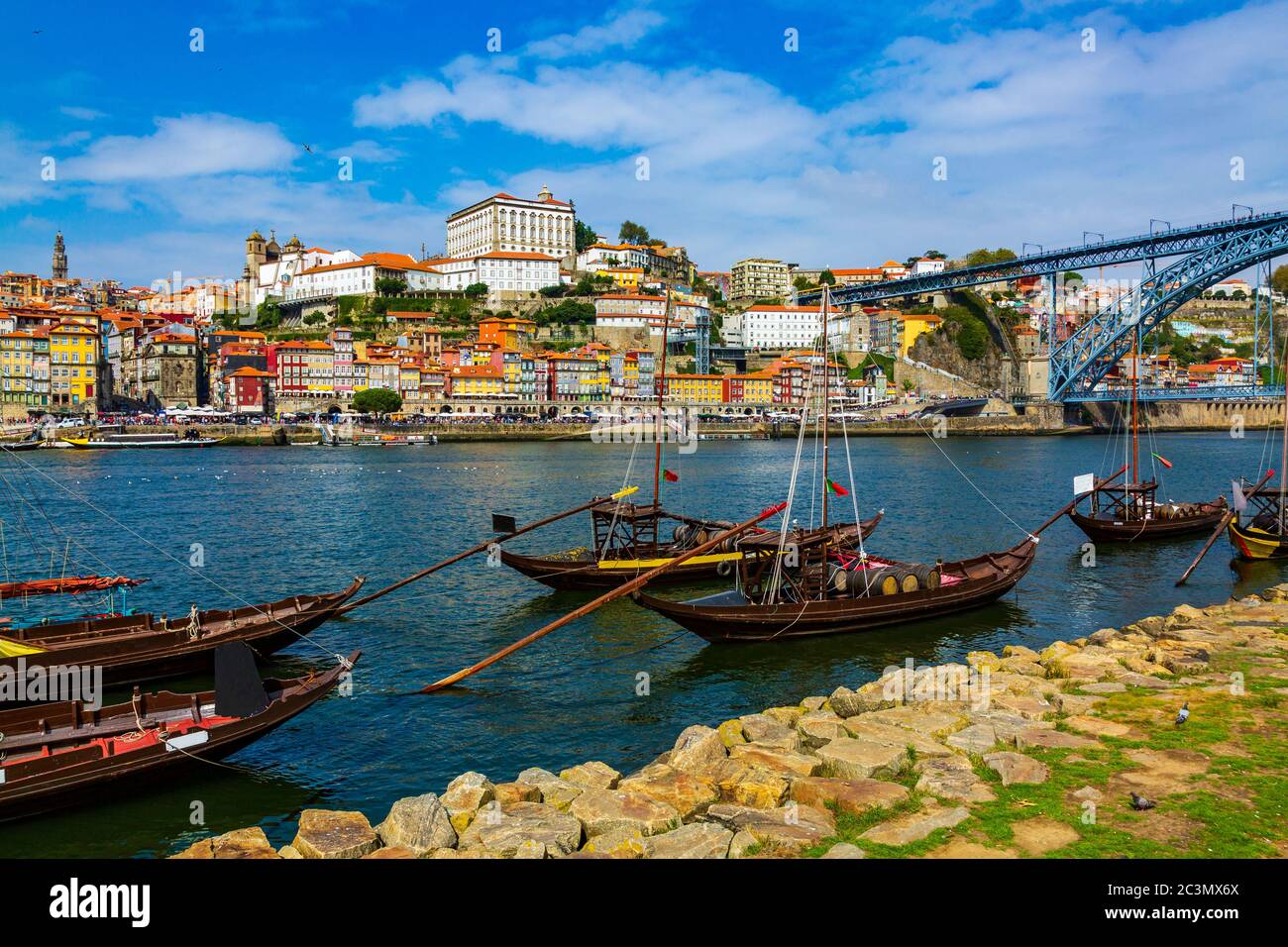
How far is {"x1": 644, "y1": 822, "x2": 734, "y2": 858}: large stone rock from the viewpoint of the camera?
6574mm

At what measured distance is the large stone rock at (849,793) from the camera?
730cm

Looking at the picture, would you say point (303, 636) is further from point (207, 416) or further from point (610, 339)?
point (610, 339)

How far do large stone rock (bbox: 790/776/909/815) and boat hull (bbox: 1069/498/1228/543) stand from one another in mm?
22436

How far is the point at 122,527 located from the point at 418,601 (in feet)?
54.2

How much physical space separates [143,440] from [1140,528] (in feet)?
253

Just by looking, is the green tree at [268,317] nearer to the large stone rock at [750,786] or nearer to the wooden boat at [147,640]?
the wooden boat at [147,640]

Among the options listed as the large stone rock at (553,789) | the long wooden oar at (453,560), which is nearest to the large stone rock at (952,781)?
the large stone rock at (553,789)

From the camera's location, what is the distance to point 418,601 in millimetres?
20094

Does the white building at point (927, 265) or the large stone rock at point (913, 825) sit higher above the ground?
the white building at point (927, 265)

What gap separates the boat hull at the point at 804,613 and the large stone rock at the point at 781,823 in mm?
7798

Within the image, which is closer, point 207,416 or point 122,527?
point 122,527
